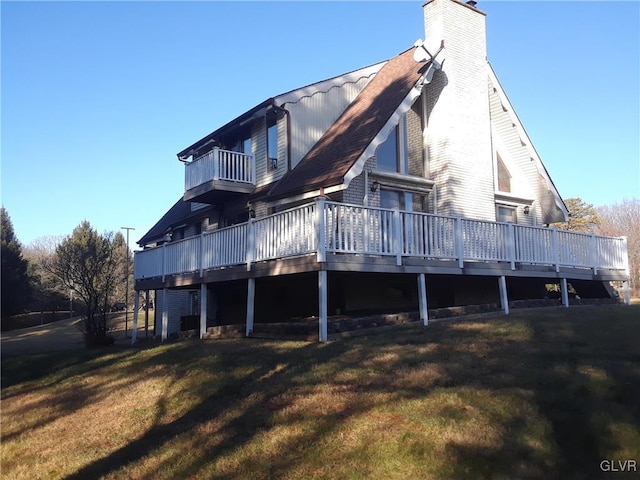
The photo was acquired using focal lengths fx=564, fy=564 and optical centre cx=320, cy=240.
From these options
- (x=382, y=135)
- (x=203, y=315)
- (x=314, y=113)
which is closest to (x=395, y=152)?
Answer: (x=382, y=135)

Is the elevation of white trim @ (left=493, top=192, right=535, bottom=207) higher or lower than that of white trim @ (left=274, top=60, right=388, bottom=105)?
lower


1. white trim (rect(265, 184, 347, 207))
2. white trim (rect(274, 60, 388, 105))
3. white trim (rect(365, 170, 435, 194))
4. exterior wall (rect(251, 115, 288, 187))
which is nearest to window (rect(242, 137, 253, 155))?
exterior wall (rect(251, 115, 288, 187))

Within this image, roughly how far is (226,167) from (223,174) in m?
0.32

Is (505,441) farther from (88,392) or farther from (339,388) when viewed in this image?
(88,392)

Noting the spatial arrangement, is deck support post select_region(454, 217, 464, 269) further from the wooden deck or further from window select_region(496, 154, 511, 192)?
window select_region(496, 154, 511, 192)

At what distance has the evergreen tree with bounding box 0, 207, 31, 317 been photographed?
155 ft

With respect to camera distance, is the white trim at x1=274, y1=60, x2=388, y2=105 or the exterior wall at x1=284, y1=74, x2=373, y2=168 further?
the exterior wall at x1=284, y1=74, x2=373, y2=168

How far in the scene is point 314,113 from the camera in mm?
19078

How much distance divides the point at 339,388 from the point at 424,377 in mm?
1190

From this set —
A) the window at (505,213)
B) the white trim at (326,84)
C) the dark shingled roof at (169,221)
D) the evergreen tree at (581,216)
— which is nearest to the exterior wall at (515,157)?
the window at (505,213)

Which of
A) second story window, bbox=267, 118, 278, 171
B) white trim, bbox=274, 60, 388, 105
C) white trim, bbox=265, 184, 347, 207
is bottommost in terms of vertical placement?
white trim, bbox=265, 184, 347, 207

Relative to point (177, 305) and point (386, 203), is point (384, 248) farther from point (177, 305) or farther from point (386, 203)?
point (177, 305)

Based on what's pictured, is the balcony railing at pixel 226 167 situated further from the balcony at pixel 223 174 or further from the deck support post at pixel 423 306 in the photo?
the deck support post at pixel 423 306

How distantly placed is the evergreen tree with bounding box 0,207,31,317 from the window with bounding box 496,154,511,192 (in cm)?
4022
